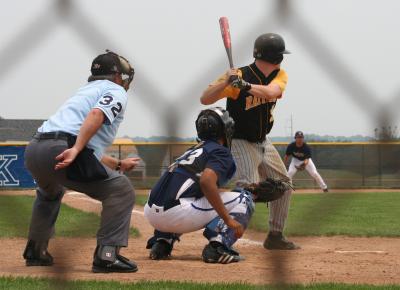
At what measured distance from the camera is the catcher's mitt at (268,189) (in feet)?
17.9

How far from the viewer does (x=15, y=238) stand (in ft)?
22.5

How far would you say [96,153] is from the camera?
4344 mm

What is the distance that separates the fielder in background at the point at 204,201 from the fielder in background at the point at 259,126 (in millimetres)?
238

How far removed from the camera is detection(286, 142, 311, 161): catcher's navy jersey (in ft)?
49.4

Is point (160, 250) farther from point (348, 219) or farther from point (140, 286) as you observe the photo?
point (348, 219)

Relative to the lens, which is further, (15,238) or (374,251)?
(15,238)

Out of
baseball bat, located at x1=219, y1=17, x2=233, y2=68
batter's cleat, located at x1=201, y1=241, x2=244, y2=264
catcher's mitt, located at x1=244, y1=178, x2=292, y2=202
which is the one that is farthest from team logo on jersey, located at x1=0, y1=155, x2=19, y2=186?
baseball bat, located at x1=219, y1=17, x2=233, y2=68

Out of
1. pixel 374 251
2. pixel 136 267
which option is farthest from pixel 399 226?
pixel 136 267

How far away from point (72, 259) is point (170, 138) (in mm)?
3130

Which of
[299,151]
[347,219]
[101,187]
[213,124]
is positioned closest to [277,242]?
[213,124]

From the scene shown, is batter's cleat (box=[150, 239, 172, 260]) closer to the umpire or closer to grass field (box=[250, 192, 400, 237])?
the umpire

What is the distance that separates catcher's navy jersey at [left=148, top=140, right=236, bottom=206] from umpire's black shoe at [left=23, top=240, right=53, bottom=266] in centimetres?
71

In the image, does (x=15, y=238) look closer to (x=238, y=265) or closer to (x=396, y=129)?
(x=238, y=265)

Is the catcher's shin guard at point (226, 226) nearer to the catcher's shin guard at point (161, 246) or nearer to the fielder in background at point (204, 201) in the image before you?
the fielder in background at point (204, 201)
